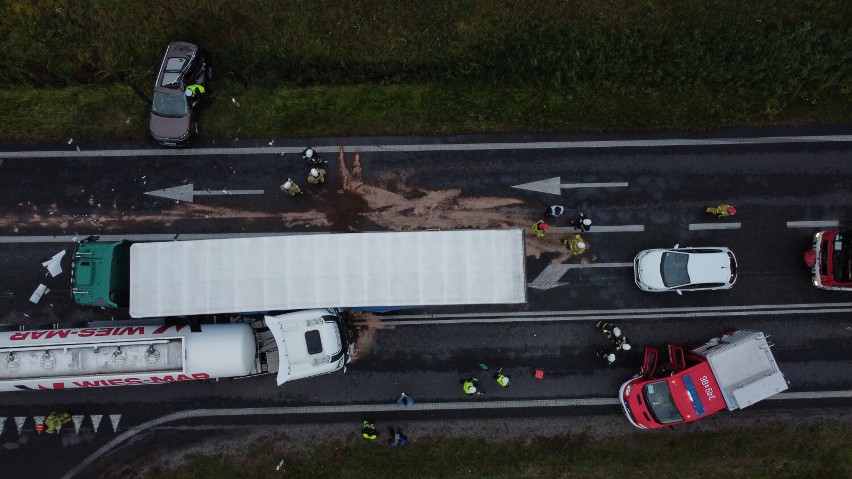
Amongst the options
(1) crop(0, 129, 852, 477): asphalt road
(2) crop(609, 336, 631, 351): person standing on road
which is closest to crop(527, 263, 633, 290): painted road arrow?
(1) crop(0, 129, 852, 477): asphalt road

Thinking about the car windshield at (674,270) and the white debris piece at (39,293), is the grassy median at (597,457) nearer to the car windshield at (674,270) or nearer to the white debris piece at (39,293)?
the car windshield at (674,270)

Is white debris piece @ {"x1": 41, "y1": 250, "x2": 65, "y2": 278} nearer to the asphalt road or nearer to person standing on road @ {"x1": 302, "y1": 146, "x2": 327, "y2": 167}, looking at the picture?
the asphalt road

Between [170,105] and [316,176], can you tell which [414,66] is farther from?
[170,105]

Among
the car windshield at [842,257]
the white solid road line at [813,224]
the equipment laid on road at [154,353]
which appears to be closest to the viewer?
the equipment laid on road at [154,353]

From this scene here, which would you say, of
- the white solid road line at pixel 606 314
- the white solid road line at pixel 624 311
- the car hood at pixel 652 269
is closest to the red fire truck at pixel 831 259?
the white solid road line at pixel 624 311

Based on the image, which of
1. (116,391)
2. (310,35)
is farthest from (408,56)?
(116,391)
